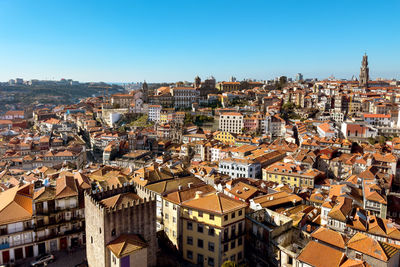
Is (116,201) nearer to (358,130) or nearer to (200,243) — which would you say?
(200,243)

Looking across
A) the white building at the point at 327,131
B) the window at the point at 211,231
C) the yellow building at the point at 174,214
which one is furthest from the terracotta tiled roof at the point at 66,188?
the white building at the point at 327,131

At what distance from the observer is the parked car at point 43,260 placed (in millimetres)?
21641

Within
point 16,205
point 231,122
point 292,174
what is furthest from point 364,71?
point 16,205

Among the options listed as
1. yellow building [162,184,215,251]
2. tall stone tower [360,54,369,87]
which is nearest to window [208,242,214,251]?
yellow building [162,184,215,251]

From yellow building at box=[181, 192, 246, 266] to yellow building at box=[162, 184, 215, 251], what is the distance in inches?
14.9

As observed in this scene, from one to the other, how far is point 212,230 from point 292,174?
2430 cm

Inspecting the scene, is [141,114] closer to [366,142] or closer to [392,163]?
[366,142]

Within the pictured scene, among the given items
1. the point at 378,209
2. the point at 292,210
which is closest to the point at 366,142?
the point at 378,209

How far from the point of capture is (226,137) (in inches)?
2854

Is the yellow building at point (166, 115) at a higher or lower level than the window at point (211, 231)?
higher

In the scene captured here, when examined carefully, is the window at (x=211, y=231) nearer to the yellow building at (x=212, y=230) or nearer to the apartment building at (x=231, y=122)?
the yellow building at (x=212, y=230)

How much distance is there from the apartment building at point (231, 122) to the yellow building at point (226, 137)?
8.11m

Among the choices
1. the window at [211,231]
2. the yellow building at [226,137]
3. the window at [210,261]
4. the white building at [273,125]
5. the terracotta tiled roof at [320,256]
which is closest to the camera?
the terracotta tiled roof at [320,256]

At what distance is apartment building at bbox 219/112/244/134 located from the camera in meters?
80.2
